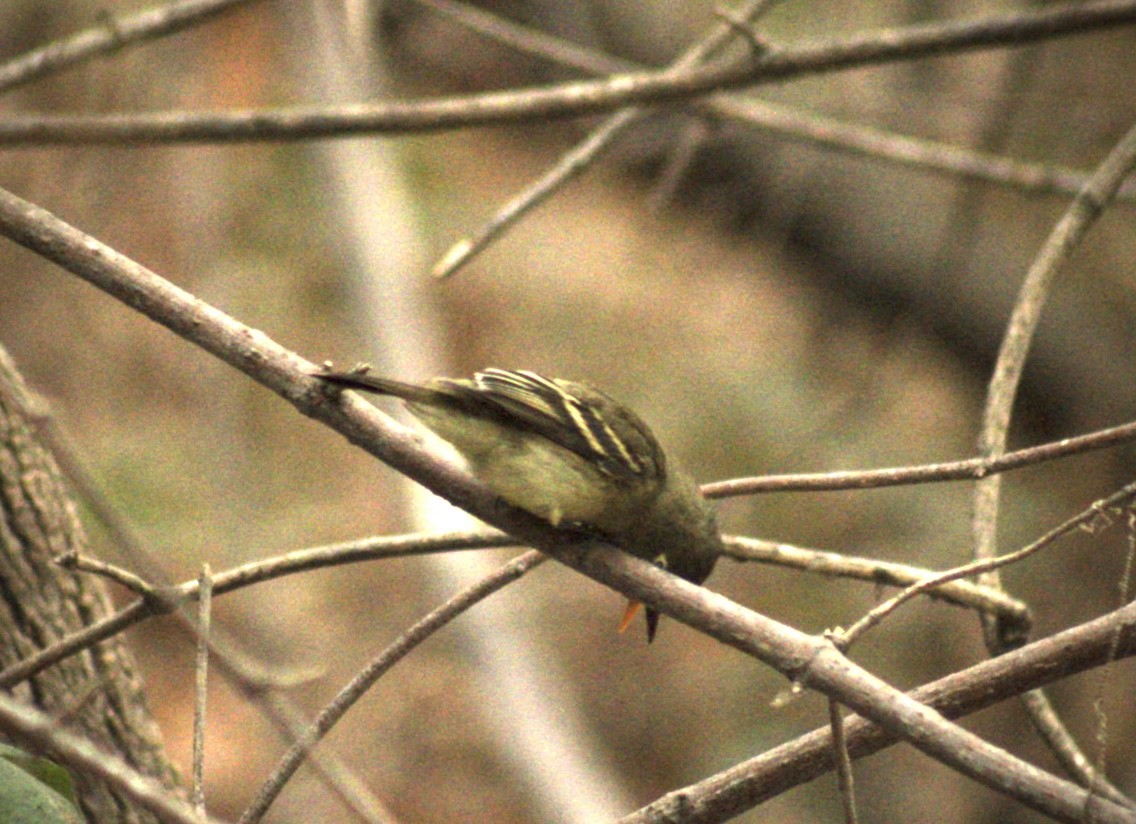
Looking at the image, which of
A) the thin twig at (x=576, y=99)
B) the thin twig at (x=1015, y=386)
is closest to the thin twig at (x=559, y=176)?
the thin twig at (x=576, y=99)

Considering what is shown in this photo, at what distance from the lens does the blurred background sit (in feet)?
24.6

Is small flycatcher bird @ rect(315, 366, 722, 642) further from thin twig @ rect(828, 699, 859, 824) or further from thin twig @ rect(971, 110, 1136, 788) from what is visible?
thin twig @ rect(828, 699, 859, 824)

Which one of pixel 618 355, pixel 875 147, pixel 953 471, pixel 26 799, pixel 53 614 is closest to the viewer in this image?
pixel 26 799

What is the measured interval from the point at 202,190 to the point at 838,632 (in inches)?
295

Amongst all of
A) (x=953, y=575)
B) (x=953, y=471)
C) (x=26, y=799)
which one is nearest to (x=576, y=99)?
(x=953, y=471)

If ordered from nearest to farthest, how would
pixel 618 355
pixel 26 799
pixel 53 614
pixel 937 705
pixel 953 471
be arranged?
pixel 26 799 < pixel 937 705 < pixel 953 471 < pixel 53 614 < pixel 618 355

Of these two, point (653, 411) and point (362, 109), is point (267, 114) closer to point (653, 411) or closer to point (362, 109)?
point (362, 109)

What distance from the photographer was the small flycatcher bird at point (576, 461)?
3562mm

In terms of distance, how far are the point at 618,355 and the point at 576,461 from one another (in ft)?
17.1

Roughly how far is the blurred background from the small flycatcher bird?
2.52m

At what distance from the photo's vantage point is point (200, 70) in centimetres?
1005

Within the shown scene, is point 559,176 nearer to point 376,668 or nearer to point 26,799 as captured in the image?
point 376,668

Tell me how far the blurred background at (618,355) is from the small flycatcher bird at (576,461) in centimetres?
252

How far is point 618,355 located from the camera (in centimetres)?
895
